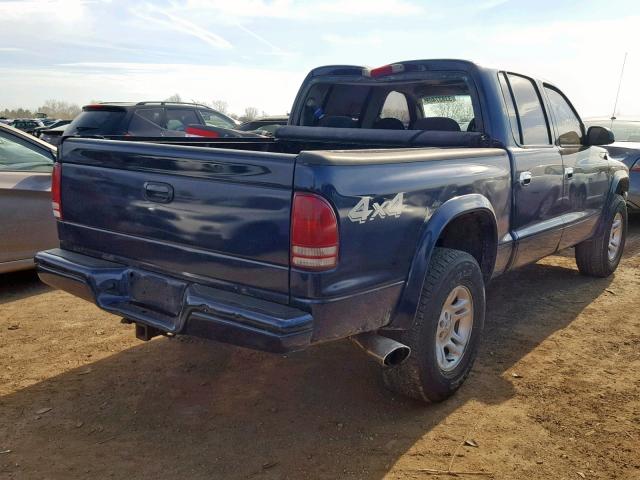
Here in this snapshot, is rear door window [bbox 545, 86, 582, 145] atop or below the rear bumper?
atop

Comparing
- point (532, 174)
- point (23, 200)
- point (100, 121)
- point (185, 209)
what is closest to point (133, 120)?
point (100, 121)

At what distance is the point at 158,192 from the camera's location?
290cm

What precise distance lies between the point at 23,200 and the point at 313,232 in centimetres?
367

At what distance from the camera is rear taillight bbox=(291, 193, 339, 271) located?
246 centimetres

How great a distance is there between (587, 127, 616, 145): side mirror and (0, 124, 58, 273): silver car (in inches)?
185

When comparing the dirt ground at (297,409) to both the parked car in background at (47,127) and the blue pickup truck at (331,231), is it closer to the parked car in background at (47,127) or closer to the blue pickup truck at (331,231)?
the blue pickup truck at (331,231)

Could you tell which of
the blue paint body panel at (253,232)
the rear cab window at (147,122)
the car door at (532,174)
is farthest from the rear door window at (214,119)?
the blue paint body panel at (253,232)

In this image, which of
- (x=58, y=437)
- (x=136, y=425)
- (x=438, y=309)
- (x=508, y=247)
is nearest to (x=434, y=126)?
(x=508, y=247)

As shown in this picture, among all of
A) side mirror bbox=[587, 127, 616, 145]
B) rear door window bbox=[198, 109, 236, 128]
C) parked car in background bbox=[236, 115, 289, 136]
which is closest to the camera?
side mirror bbox=[587, 127, 616, 145]

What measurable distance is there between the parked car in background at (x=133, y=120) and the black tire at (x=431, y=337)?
6.19 m

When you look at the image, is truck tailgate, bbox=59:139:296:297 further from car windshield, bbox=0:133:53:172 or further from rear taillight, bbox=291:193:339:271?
car windshield, bbox=0:133:53:172

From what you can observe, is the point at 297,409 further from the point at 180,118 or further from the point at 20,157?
the point at 180,118

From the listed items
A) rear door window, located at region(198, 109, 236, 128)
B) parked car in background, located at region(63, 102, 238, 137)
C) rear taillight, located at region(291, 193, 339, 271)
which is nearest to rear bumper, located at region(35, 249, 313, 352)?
rear taillight, located at region(291, 193, 339, 271)

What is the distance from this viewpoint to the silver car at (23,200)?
16.5 ft
